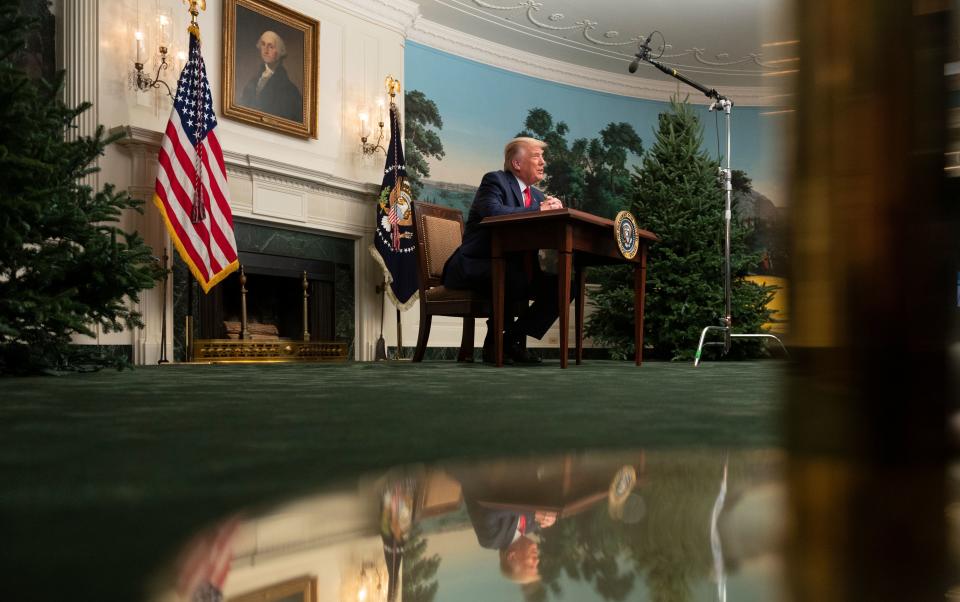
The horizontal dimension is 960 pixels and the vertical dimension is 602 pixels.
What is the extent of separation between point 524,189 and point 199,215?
234cm

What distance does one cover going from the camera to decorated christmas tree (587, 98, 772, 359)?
256 inches

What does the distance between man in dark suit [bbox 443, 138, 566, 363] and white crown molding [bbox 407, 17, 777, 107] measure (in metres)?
4.05

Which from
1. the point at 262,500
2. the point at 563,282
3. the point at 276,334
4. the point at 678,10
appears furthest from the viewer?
the point at 678,10

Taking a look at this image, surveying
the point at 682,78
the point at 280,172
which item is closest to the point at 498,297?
the point at 682,78

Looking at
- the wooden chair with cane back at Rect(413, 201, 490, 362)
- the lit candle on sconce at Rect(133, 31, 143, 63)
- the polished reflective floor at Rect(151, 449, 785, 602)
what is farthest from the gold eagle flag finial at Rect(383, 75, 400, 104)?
the polished reflective floor at Rect(151, 449, 785, 602)

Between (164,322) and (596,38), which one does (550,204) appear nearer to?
(164,322)

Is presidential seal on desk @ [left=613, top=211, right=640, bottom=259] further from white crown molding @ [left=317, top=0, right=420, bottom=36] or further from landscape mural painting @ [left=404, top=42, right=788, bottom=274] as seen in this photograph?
white crown molding @ [left=317, top=0, right=420, bottom=36]

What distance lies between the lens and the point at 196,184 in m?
4.92

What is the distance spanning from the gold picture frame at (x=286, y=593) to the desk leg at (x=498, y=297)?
3178 mm

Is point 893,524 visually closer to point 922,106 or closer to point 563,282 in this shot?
point 922,106

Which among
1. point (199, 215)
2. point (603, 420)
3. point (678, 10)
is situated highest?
point (678, 10)

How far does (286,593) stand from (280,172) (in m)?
5.97

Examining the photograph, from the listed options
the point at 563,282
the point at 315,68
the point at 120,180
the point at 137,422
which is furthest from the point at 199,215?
the point at 137,422

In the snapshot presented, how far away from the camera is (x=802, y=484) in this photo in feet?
0.70
